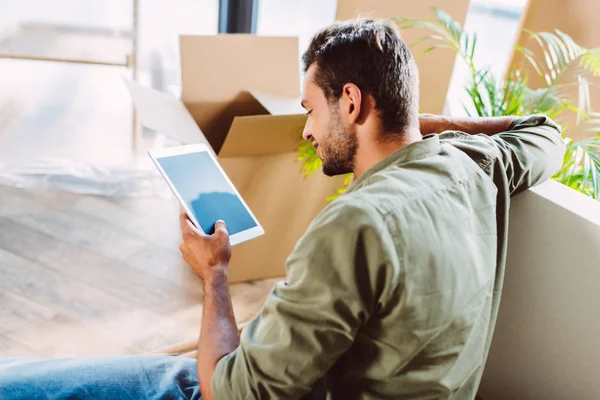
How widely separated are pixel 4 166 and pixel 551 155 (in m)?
1.94

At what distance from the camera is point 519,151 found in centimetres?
92

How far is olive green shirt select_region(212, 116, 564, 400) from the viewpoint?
1.92 feet

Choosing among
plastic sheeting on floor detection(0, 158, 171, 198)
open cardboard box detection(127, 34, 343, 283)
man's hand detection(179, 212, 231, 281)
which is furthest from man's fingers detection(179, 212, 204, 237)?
plastic sheeting on floor detection(0, 158, 171, 198)

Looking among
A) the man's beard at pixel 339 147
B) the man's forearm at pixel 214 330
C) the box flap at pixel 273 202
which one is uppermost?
the man's beard at pixel 339 147

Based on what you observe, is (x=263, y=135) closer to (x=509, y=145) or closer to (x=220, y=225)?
(x=220, y=225)

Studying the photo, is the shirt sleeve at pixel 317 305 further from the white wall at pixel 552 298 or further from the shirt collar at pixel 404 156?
the white wall at pixel 552 298

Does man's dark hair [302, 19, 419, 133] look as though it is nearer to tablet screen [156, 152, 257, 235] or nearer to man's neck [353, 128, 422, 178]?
man's neck [353, 128, 422, 178]

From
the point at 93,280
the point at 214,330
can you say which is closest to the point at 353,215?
the point at 214,330

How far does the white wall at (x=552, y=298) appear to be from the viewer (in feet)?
3.05

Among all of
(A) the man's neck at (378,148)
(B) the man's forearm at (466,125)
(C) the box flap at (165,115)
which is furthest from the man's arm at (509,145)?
(C) the box flap at (165,115)

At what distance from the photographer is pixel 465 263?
0.64 metres

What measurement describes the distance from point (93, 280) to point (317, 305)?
1282 mm

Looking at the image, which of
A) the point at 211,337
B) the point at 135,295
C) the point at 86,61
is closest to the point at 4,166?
the point at 86,61

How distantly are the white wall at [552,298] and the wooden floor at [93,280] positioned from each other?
0.81m
